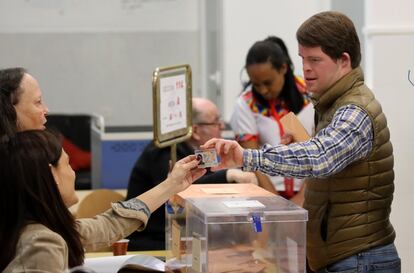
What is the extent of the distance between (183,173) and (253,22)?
4.19m

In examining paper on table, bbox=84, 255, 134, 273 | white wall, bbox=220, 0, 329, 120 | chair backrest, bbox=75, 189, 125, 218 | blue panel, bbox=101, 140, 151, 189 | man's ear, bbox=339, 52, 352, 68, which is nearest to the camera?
man's ear, bbox=339, 52, 352, 68

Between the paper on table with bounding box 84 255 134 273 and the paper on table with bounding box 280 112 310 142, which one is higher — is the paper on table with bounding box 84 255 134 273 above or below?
below

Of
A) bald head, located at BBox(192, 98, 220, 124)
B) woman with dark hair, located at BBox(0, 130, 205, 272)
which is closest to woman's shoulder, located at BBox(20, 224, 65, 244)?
woman with dark hair, located at BBox(0, 130, 205, 272)

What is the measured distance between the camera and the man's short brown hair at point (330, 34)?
2.38 meters

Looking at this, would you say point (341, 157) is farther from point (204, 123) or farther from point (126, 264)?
point (204, 123)

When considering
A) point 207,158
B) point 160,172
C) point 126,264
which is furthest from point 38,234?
point 160,172

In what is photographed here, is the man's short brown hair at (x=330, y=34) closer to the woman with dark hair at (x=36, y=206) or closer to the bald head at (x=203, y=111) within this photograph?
the woman with dark hair at (x=36, y=206)

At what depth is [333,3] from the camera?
18.9 feet

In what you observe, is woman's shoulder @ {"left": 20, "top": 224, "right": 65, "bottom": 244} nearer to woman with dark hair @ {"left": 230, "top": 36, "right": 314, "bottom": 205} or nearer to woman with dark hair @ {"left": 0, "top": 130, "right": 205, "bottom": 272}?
woman with dark hair @ {"left": 0, "top": 130, "right": 205, "bottom": 272}

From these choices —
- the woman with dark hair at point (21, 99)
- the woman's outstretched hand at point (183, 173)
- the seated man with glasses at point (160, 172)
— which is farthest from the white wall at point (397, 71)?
the woman with dark hair at point (21, 99)

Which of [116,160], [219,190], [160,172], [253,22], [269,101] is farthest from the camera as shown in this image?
[253,22]

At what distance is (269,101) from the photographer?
425cm

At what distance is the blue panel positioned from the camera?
18.1 feet

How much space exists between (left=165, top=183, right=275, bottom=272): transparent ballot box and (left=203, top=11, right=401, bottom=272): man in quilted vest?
0.57ft
